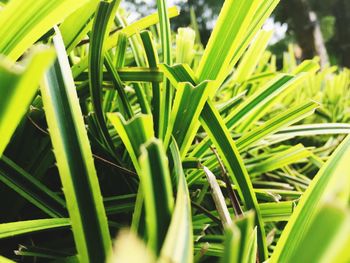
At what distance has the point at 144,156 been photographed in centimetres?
20

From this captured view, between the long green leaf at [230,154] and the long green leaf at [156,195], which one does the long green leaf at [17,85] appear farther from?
the long green leaf at [230,154]

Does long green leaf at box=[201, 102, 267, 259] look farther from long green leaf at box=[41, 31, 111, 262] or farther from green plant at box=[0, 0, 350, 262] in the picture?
long green leaf at box=[41, 31, 111, 262]

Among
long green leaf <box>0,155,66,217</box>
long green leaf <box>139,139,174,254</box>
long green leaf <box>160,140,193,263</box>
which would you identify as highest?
long green leaf <box>0,155,66,217</box>

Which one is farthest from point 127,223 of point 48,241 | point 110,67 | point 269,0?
point 269,0

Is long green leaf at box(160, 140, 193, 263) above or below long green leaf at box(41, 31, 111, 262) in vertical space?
below

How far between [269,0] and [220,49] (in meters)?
0.08

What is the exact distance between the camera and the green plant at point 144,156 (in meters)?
0.20

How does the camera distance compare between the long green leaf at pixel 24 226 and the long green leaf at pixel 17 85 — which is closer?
the long green leaf at pixel 17 85

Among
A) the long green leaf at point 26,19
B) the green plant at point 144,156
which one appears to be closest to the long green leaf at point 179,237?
the green plant at point 144,156

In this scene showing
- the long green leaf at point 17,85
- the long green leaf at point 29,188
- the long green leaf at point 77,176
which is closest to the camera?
the long green leaf at point 17,85

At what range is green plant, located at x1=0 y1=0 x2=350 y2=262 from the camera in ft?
0.66

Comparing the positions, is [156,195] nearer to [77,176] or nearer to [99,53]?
[77,176]

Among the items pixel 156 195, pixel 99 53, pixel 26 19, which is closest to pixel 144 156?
pixel 156 195

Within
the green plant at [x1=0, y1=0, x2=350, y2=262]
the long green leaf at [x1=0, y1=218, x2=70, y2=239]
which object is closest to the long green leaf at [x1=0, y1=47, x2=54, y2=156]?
the green plant at [x1=0, y1=0, x2=350, y2=262]
